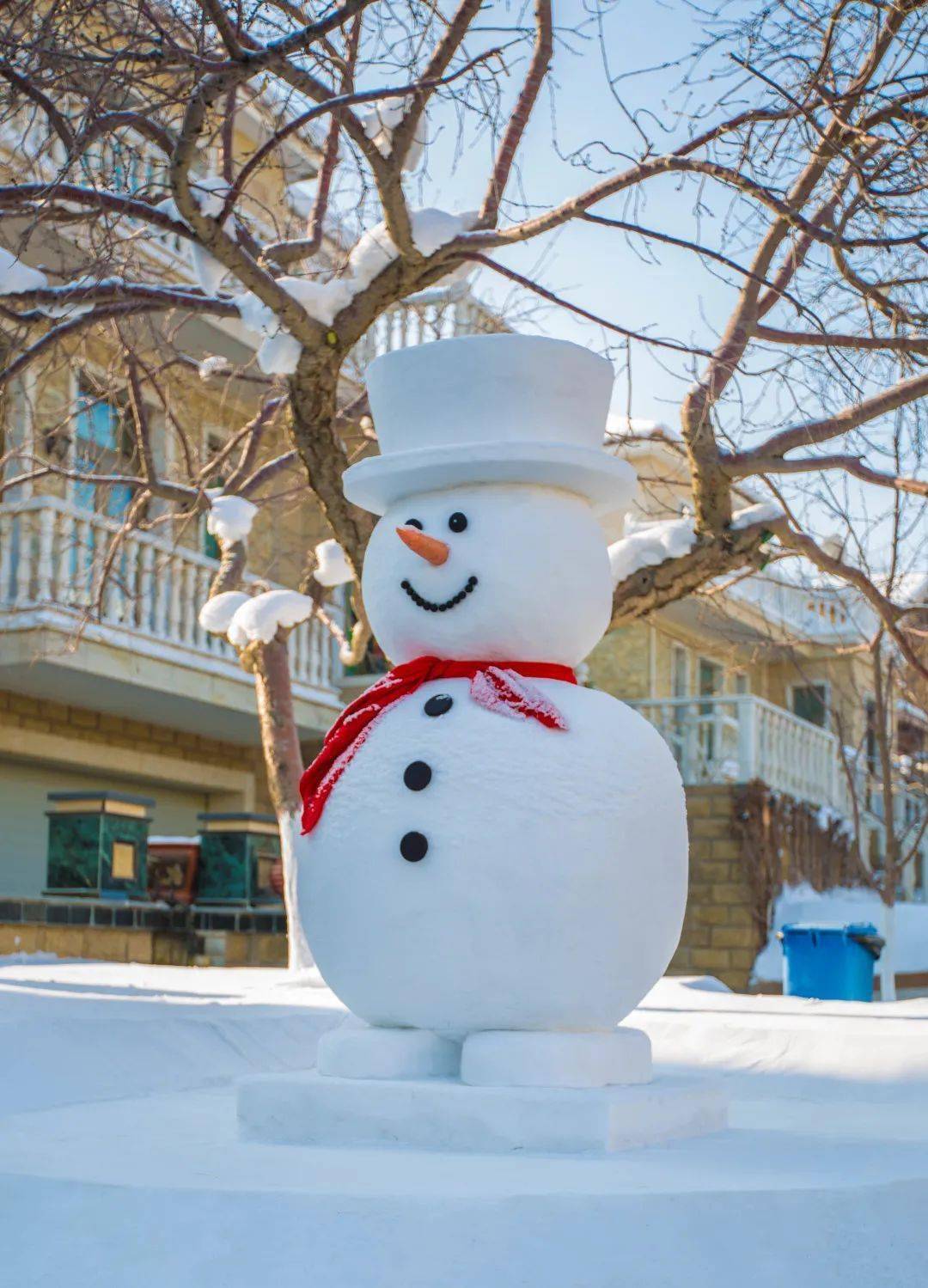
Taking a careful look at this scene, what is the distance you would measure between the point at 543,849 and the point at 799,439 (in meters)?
3.93

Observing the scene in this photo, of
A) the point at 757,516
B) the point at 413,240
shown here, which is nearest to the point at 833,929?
the point at 757,516

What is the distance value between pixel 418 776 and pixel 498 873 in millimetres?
306

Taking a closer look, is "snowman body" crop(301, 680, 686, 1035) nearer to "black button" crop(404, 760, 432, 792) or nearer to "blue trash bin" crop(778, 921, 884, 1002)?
"black button" crop(404, 760, 432, 792)

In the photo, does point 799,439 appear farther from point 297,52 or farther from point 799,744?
point 799,744

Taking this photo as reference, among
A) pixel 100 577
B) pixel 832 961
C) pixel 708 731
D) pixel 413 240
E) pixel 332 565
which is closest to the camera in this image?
pixel 413 240

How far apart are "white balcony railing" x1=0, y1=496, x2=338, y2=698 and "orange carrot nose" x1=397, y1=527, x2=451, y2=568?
561cm

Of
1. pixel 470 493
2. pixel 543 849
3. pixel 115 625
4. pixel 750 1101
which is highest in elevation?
pixel 115 625

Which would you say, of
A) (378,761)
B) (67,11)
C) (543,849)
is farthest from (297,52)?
(543,849)

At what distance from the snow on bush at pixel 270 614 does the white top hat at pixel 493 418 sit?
13.6 ft

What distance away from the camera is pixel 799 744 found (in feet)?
54.8

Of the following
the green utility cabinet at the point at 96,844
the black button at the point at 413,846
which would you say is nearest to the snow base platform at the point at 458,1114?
the black button at the point at 413,846

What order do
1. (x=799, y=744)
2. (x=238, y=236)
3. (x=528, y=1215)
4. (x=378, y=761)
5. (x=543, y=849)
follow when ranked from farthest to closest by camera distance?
(x=799, y=744) < (x=238, y=236) < (x=378, y=761) < (x=543, y=849) < (x=528, y=1215)

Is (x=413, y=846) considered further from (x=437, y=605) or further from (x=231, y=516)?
(x=231, y=516)

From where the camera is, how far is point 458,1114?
11.1 feet
